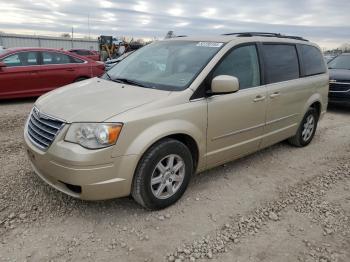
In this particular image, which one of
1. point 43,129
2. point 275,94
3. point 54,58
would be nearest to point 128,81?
point 43,129

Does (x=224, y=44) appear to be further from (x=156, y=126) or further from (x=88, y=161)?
(x=88, y=161)

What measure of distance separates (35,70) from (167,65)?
5.78m

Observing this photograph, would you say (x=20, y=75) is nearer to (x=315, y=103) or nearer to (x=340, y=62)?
(x=315, y=103)

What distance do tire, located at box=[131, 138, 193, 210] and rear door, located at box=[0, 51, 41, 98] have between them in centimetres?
637

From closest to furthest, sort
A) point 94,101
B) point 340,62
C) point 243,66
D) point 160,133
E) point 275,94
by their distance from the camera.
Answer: point 160,133
point 94,101
point 243,66
point 275,94
point 340,62

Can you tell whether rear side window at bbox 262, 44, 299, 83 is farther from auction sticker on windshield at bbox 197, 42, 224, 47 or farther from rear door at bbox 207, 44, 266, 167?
auction sticker on windshield at bbox 197, 42, 224, 47

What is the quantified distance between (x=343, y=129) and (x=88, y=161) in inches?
240

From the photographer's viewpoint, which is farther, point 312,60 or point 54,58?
point 54,58

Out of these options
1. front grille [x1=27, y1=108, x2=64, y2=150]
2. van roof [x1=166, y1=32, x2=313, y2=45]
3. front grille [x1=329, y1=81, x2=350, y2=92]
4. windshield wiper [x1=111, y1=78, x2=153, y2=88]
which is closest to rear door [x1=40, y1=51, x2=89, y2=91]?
van roof [x1=166, y1=32, x2=313, y2=45]

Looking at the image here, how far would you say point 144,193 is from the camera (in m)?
3.25

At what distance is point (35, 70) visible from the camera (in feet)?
28.3

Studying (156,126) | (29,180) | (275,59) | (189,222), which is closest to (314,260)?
(189,222)

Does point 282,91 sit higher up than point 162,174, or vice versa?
point 282,91

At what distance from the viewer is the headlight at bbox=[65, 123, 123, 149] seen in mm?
2936
